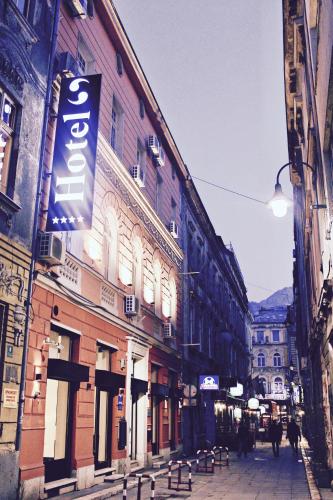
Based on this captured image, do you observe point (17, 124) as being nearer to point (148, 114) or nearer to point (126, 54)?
point (126, 54)

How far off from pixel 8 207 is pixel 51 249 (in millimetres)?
1385

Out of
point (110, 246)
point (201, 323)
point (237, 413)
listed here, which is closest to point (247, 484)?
point (110, 246)

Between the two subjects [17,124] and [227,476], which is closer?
[17,124]

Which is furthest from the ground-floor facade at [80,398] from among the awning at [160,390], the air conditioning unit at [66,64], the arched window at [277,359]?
the arched window at [277,359]

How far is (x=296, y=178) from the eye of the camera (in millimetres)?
28203

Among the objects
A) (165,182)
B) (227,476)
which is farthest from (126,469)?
(165,182)

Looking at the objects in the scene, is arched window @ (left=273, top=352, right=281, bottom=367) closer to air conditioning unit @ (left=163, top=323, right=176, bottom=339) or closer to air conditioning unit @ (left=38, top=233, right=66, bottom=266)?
air conditioning unit @ (left=163, top=323, right=176, bottom=339)

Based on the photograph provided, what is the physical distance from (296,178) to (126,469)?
59.8 ft

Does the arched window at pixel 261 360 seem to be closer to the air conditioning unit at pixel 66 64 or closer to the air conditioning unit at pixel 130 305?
the air conditioning unit at pixel 130 305

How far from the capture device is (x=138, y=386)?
17.5 m

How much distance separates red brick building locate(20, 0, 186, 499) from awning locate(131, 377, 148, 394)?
3 centimetres

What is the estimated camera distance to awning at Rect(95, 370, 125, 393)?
14.5 meters

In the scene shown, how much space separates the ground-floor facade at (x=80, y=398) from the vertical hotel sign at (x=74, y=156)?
5.53ft

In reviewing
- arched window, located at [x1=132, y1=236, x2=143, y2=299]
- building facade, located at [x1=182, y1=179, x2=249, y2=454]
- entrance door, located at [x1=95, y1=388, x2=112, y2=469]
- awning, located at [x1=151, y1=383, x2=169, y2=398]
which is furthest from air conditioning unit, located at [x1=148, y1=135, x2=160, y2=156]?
entrance door, located at [x1=95, y1=388, x2=112, y2=469]
